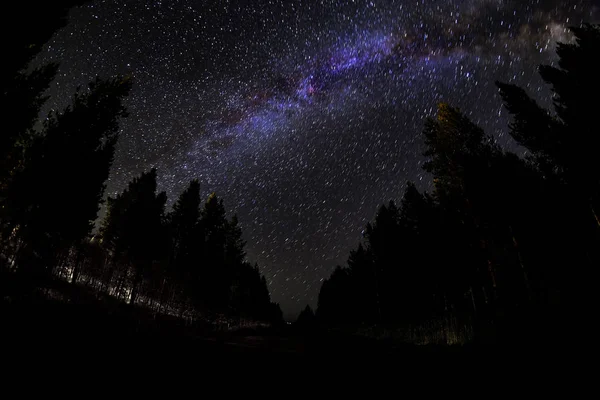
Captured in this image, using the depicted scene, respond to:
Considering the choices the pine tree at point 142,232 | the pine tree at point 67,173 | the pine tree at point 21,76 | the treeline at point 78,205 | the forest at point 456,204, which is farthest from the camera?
the pine tree at point 142,232

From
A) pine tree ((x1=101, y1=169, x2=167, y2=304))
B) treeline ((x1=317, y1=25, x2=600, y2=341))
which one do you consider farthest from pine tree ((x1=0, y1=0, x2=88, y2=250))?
treeline ((x1=317, y1=25, x2=600, y2=341))

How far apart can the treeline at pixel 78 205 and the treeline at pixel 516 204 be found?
22.2 metres

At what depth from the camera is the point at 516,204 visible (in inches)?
688

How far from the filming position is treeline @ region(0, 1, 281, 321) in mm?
13797

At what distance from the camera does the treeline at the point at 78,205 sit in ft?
45.3

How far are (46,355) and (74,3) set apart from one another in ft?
29.5

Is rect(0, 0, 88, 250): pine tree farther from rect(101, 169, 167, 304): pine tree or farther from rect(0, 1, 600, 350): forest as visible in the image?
rect(101, 169, 167, 304): pine tree

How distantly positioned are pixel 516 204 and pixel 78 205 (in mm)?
30218

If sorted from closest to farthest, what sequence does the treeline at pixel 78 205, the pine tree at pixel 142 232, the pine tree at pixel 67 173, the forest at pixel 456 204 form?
1. the treeline at pixel 78 205
2. the forest at pixel 456 204
3. the pine tree at pixel 67 173
4. the pine tree at pixel 142 232

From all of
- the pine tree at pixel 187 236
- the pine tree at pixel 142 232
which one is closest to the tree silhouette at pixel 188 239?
the pine tree at pixel 187 236

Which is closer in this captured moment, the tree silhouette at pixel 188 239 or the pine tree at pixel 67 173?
→ the pine tree at pixel 67 173

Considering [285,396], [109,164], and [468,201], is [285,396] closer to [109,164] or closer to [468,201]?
[468,201]

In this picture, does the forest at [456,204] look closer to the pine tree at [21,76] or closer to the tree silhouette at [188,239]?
the pine tree at [21,76]

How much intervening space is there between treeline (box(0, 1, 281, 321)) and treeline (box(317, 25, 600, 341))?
22.2 metres
